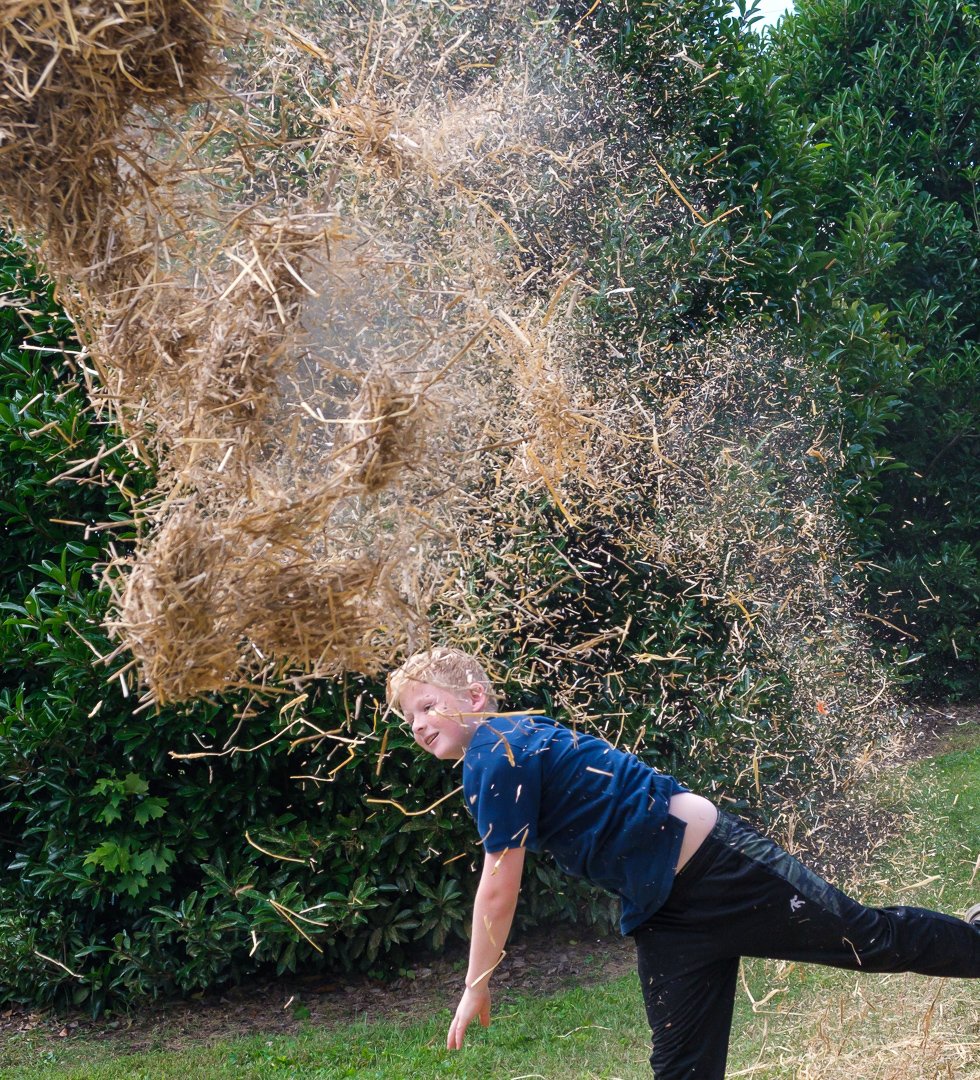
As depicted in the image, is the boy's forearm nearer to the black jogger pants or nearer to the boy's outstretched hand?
the boy's outstretched hand

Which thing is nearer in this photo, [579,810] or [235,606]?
[235,606]

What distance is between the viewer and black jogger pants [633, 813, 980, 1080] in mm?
3170

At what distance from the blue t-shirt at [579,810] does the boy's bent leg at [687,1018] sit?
172mm

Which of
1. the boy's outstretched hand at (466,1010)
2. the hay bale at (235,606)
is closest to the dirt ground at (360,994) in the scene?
the boy's outstretched hand at (466,1010)

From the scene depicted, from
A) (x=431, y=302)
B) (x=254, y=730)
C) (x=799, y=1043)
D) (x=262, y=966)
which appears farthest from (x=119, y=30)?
(x=262, y=966)

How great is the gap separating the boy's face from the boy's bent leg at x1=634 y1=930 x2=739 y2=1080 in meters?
0.78

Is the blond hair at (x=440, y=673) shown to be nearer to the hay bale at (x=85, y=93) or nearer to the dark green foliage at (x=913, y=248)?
the hay bale at (x=85, y=93)

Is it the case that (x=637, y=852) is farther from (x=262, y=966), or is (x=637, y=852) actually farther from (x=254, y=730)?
(x=262, y=966)

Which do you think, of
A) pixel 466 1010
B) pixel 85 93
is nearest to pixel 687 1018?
pixel 466 1010

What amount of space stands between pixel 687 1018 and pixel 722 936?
24cm

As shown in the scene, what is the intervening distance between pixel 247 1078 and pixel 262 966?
0.90m

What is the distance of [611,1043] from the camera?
4.59 m

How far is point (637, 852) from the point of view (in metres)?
3.18

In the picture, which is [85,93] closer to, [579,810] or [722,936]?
[579,810]
